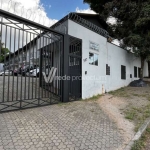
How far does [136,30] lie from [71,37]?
725cm

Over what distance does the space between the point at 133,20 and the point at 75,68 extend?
7.45 m

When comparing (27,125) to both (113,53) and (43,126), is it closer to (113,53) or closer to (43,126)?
(43,126)

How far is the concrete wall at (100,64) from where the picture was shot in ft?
23.1

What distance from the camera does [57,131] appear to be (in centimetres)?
333

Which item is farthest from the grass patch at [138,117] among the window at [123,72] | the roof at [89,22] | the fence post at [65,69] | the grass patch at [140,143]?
the window at [123,72]

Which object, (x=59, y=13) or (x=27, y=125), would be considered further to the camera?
(x=59, y=13)

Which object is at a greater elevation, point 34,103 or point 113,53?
point 113,53

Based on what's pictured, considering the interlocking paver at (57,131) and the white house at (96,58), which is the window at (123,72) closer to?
the white house at (96,58)

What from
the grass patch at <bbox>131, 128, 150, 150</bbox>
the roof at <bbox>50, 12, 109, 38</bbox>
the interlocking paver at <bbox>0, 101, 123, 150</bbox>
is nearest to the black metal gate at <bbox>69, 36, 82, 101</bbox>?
the roof at <bbox>50, 12, 109, 38</bbox>

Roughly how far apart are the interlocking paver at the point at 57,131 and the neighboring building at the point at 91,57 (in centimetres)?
201

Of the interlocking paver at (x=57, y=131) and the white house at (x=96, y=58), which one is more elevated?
the white house at (x=96, y=58)

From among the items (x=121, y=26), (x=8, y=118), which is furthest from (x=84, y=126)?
(x=121, y=26)

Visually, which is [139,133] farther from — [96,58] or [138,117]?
[96,58]

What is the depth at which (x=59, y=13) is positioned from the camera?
6.78 meters
